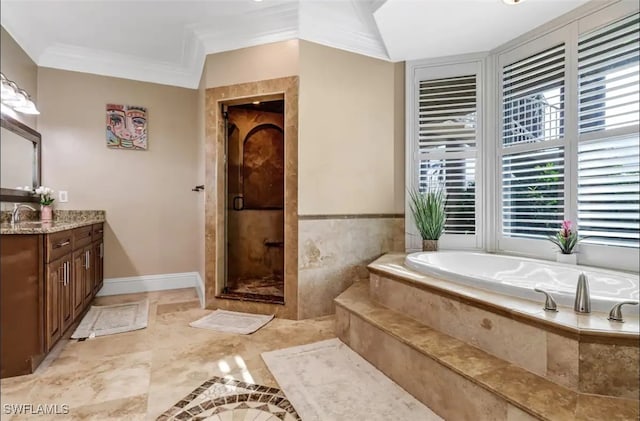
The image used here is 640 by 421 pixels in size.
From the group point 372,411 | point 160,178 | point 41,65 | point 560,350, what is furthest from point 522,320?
point 41,65

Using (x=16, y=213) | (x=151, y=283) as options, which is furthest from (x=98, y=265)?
(x=16, y=213)

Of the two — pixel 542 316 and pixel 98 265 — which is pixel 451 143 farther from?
pixel 98 265

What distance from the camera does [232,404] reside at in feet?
4.95

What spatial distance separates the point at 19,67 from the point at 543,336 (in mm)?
3961

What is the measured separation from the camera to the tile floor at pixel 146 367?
1531 millimetres

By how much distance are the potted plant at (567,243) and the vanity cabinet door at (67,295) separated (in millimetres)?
3178

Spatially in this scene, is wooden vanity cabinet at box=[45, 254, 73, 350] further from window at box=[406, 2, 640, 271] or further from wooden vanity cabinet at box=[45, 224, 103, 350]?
window at box=[406, 2, 640, 271]

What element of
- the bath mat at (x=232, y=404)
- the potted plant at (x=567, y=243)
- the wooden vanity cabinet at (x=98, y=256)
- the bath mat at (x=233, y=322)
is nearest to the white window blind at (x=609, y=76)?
the potted plant at (x=567, y=243)

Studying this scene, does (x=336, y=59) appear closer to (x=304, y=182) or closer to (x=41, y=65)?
(x=304, y=182)

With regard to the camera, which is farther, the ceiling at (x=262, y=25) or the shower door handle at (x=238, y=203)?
the shower door handle at (x=238, y=203)

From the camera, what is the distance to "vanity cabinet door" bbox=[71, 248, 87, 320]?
2.31 metres

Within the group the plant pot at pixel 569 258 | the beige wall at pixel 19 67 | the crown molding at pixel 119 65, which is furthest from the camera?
the crown molding at pixel 119 65

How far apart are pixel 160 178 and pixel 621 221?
384 centimetres

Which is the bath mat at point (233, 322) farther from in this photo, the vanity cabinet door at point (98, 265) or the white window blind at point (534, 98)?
the white window blind at point (534, 98)
